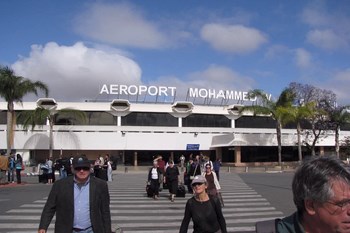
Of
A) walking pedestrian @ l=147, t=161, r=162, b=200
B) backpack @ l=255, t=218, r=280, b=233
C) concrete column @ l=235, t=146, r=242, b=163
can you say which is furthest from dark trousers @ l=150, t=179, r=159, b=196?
concrete column @ l=235, t=146, r=242, b=163

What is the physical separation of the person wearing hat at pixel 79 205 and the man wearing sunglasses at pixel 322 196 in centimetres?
326

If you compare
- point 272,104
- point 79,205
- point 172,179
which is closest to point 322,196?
point 79,205

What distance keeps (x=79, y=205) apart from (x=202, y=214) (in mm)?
1480

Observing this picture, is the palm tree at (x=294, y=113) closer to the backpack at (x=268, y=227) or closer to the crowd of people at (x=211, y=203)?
the crowd of people at (x=211, y=203)

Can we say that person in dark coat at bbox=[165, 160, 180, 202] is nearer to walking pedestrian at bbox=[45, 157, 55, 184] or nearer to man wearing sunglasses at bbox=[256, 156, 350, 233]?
walking pedestrian at bbox=[45, 157, 55, 184]

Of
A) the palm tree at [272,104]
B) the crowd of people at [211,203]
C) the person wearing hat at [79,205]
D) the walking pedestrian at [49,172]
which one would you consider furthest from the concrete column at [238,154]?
the person wearing hat at [79,205]

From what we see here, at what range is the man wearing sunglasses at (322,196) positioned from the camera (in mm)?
1983

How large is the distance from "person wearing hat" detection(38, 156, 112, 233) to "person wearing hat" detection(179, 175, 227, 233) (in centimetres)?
101

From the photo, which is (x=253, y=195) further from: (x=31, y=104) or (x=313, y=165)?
(x=31, y=104)

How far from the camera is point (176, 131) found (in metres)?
57.5

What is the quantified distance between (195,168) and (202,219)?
489 inches

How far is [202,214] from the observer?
18.0ft

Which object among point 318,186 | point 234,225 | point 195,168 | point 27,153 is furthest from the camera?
point 27,153

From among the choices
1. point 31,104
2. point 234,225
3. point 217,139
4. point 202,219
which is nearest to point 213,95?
point 217,139
